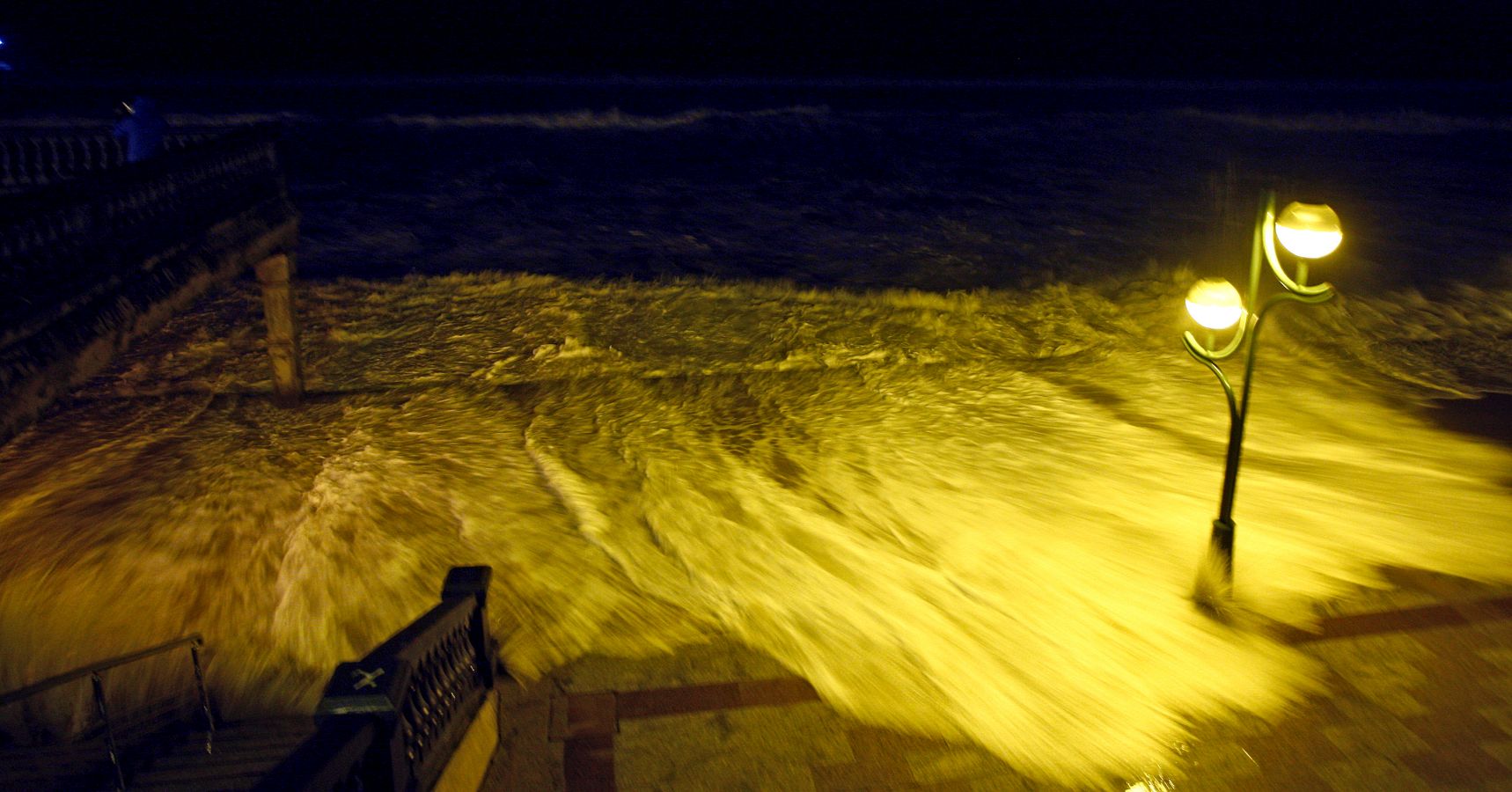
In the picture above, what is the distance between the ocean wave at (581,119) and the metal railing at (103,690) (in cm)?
3116

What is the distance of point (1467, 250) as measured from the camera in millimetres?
16125

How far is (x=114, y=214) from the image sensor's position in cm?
660

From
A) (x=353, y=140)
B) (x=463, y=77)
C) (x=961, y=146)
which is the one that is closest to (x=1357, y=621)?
(x=961, y=146)

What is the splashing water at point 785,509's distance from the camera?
613 cm

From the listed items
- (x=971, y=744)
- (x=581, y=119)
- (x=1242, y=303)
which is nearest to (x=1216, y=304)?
(x=1242, y=303)

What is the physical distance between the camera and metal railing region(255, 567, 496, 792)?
3381 mm

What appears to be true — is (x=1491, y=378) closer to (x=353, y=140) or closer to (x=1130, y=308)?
(x=1130, y=308)

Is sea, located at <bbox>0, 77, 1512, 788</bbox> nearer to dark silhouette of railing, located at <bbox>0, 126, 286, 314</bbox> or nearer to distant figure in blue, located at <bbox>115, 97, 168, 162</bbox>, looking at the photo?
dark silhouette of railing, located at <bbox>0, 126, 286, 314</bbox>

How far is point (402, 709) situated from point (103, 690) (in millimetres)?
3340

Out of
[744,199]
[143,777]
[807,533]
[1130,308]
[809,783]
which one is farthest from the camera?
[744,199]

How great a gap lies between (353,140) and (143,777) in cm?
3041

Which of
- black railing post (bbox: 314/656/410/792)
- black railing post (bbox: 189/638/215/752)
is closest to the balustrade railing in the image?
black railing post (bbox: 189/638/215/752)

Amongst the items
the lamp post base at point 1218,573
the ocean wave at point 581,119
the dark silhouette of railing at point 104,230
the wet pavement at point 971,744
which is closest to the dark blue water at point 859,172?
the ocean wave at point 581,119

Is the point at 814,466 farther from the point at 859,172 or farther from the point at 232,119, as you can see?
the point at 232,119
